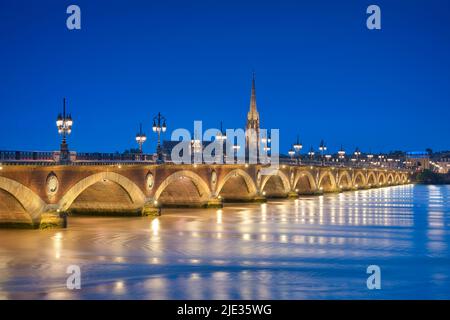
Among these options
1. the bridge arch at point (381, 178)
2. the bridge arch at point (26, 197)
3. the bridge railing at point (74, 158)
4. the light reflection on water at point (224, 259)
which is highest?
the bridge railing at point (74, 158)

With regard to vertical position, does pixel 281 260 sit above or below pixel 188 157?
below

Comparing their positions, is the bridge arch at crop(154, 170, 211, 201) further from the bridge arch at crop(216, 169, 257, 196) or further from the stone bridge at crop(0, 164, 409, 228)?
the bridge arch at crop(216, 169, 257, 196)

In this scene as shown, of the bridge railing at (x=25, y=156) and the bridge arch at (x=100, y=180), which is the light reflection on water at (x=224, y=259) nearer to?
the bridge arch at (x=100, y=180)

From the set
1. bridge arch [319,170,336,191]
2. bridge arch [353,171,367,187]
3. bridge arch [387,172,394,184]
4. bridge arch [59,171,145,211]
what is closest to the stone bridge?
bridge arch [59,171,145,211]

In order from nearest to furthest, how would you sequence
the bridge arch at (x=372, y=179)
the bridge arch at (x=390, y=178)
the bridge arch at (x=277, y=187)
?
the bridge arch at (x=277, y=187) < the bridge arch at (x=372, y=179) < the bridge arch at (x=390, y=178)

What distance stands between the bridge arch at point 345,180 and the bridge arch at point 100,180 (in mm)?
81707

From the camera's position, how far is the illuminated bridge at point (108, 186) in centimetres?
3682

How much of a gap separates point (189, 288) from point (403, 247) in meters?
16.4

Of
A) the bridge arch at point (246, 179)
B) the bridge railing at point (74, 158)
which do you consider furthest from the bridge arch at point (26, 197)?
the bridge arch at point (246, 179)

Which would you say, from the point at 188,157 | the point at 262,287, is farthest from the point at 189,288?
the point at 188,157

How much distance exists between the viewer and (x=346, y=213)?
61.7m

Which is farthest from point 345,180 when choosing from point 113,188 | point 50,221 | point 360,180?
point 50,221
